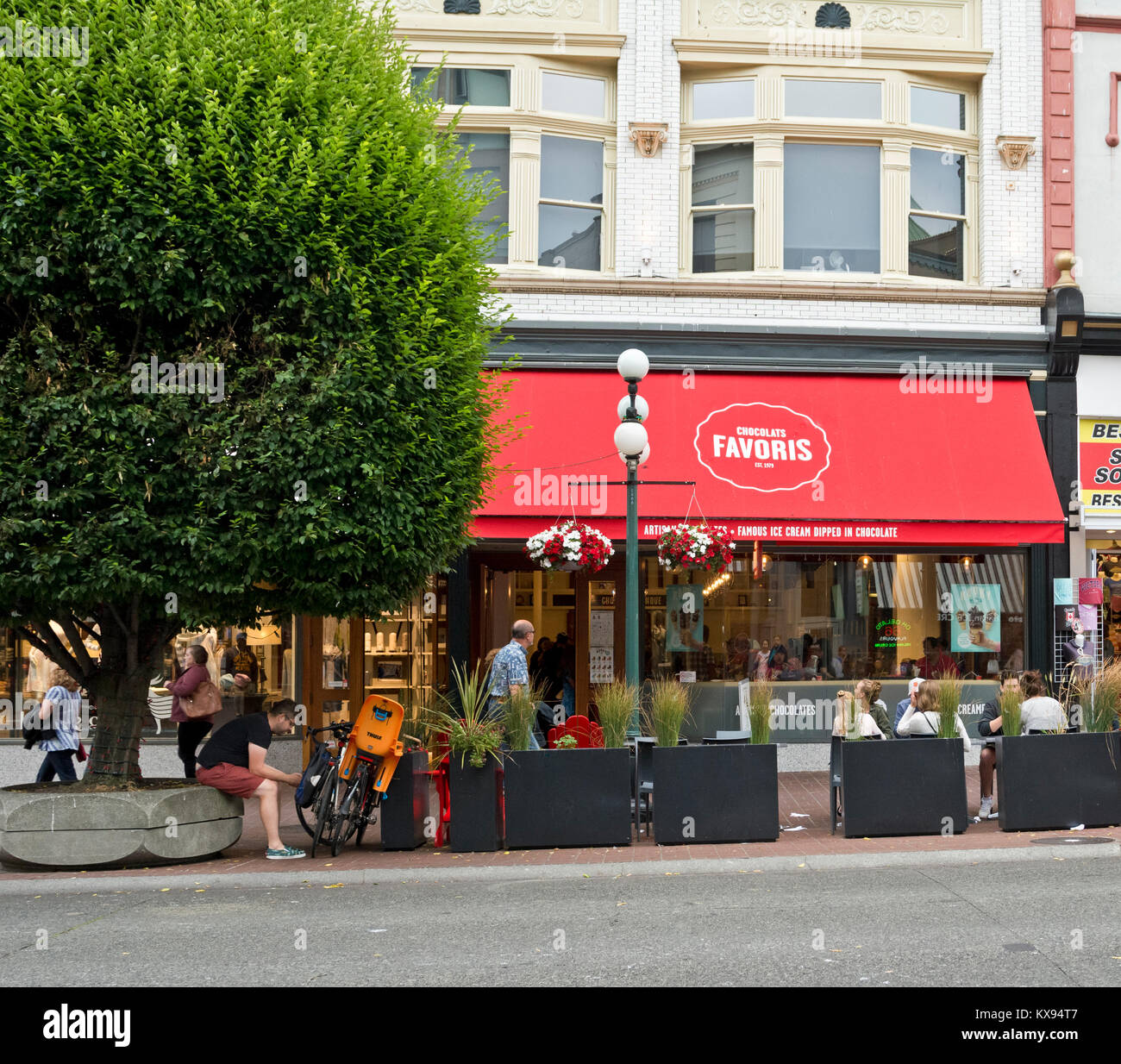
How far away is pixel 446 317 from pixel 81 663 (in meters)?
4.63

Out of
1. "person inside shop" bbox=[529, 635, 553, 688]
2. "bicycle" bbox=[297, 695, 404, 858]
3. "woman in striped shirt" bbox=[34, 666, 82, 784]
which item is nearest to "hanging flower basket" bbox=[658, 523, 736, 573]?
"person inside shop" bbox=[529, 635, 553, 688]

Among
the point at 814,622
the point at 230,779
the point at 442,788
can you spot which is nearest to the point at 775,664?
the point at 814,622

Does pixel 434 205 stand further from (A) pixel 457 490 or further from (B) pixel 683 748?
(B) pixel 683 748

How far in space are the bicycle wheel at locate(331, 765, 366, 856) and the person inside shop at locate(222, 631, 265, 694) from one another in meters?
5.31

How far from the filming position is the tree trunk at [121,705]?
34.4ft

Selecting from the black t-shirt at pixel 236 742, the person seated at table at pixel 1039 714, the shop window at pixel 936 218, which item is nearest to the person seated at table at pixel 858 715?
the person seated at table at pixel 1039 714

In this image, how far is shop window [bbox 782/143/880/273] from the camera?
16.6m

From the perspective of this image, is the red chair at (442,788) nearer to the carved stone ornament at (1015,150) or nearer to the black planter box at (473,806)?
the black planter box at (473,806)

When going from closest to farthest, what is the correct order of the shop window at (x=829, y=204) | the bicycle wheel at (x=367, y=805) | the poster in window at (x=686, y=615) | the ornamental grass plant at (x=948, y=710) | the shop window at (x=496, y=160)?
1. the bicycle wheel at (x=367, y=805)
2. the ornamental grass plant at (x=948, y=710)
3. the poster in window at (x=686, y=615)
4. the shop window at (x=496, y=160)
5. the shop window at (x=829, y=204)

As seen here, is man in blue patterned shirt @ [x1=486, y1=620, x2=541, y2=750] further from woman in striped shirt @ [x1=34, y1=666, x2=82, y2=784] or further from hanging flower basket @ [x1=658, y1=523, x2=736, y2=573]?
woman in striped shirt @ [x1=34, y1=666, x2=82, y2=784]

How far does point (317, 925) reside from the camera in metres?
7.51

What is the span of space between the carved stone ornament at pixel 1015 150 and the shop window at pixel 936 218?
660 millimetres

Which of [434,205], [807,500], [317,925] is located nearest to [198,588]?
[317,925]

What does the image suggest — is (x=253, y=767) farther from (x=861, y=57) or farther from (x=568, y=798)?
(x=861, y=57)
